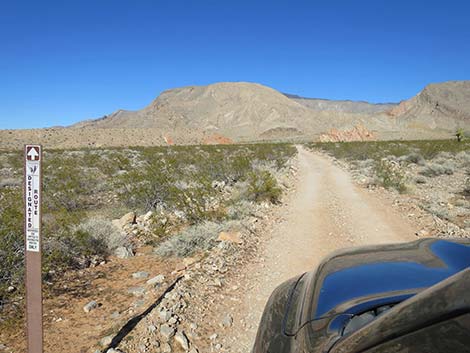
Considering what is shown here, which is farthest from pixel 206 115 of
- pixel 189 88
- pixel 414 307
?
pixel 414 307

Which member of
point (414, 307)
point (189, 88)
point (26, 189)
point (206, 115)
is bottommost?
point (414, 307)

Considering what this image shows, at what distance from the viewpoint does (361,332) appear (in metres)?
1.45

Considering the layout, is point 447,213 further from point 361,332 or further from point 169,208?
point 361,332

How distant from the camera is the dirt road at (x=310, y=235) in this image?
4664mm

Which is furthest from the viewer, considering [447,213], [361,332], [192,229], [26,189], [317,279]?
[447,213]

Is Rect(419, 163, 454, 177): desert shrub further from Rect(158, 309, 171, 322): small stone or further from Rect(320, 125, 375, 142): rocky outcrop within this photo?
Rect(320, 125, 375, 142): rocky outcrop

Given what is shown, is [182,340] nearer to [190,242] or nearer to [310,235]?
[190,242]

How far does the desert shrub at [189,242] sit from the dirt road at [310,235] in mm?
1108

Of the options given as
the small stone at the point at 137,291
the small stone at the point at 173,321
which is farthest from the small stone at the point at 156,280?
the small stone at the point at 173,321

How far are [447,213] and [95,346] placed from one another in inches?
357

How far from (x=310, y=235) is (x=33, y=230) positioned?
234 inches

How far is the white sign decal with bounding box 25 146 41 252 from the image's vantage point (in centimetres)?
271

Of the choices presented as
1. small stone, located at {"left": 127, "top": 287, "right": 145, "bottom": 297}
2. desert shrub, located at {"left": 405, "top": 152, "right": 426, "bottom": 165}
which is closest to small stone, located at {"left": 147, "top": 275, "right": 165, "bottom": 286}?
small stone, located at {"left": 127, "top": 287, "right": 145, "bottom": 297}

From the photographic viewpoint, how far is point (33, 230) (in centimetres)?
273
